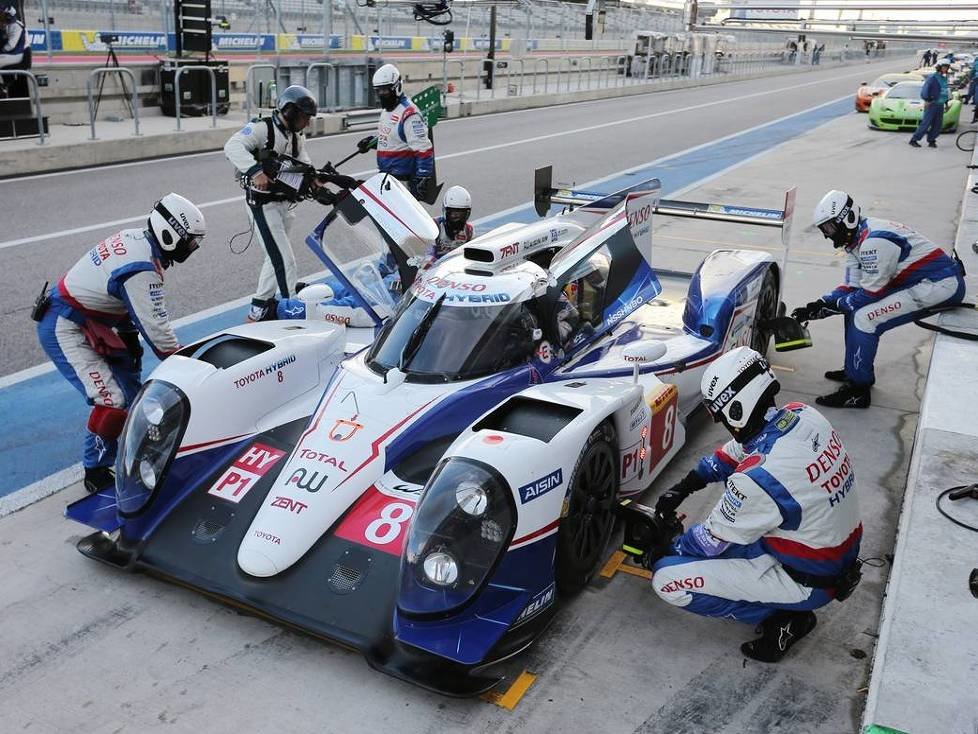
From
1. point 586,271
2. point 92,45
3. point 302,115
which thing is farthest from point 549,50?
point 586,271

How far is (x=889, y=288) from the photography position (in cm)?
752

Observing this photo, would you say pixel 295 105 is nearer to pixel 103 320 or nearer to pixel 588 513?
pixel 103 320

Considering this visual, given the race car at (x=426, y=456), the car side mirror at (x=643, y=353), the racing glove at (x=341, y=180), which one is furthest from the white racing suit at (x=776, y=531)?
the racing glove at (x=341, y=180)

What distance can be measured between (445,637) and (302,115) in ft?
18.7

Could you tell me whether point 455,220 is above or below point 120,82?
below

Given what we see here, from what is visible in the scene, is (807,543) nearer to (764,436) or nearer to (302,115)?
(764,436)

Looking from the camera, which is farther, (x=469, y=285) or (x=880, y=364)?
(x=880, y=364)

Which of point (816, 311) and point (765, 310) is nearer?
point (816, 311)

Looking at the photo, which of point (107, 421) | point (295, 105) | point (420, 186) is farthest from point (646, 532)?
point (420, 186)

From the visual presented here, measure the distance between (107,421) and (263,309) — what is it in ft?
9.47

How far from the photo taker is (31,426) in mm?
6699

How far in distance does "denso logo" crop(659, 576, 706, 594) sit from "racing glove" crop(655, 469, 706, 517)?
41 centimetres

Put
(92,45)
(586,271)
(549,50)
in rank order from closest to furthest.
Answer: (586,271), (92,45), (549,50)

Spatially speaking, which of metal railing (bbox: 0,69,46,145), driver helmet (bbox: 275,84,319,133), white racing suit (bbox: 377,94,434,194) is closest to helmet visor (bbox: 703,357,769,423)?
driver helmet (bbox: 275,84,319,133)
